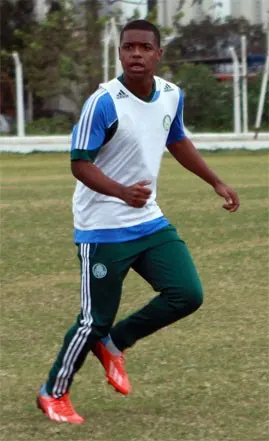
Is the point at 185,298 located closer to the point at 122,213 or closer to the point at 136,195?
the point at 122,213

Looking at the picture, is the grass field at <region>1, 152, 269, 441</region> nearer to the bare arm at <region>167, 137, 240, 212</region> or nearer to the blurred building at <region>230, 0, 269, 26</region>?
the bare arm at <region>167, 137, 240, 212</region>

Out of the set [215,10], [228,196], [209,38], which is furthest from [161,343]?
[215,10]

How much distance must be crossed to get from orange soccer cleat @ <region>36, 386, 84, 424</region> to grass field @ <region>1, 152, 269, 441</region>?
47mm

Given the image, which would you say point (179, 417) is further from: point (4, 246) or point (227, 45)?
point (227, 45)

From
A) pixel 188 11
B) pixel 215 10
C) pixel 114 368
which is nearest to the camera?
pixel 114 368

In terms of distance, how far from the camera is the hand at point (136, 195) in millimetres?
5281

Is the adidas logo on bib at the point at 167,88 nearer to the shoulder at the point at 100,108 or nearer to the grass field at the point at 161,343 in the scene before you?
the shoulder at the point at 100,108

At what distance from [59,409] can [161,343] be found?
193cm

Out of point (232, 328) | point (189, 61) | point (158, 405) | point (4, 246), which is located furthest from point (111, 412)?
point (189, 61)

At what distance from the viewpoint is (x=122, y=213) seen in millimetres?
5652

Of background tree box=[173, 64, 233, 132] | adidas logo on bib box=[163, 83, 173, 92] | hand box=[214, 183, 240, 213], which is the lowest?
background tree box=[173, 64, 233, 132]

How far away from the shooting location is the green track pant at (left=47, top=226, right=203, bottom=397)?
222 inches

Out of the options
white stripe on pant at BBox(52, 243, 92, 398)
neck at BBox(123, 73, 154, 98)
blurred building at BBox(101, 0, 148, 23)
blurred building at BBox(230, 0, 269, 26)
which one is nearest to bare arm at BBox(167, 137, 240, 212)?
neck at BBox(123, 73, 154, 98)

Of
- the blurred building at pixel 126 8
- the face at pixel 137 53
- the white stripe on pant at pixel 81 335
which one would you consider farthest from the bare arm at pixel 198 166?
the blurred building at pixel 126 8
